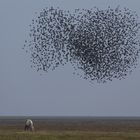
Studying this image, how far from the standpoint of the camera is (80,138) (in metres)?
41.0

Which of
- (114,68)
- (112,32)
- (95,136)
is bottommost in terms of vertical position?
(95,136)

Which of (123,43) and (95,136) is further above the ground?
(123,43)

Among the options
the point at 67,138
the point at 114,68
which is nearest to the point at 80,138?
the point at 67,138

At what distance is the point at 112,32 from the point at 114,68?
345 centimetres

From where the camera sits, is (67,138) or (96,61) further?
(96,61)

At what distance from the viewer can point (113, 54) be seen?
5472cm

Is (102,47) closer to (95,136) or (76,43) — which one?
(76,43)

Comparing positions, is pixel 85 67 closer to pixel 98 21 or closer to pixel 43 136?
pixel 98 21

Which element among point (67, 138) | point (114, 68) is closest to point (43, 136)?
point (67, 138)

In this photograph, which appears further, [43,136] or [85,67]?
[85,67]

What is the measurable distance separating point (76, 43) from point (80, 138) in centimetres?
1691

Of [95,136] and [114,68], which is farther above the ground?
[114,68]

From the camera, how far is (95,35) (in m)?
54.4

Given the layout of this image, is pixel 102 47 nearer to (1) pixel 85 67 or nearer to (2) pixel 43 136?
(1) pixel 85 67
